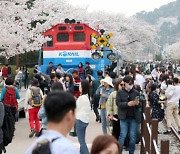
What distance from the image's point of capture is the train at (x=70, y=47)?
20234 millimetres

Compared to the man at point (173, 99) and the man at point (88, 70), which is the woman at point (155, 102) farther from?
the man at point (88, 70)

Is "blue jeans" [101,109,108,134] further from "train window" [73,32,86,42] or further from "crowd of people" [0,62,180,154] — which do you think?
"train window" [73,32,86,42]

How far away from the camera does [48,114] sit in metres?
3.35

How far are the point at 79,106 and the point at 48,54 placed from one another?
475 inches

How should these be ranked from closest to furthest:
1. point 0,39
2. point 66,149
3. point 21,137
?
1. point 66,149
2. point 21,137
3. point 0,39

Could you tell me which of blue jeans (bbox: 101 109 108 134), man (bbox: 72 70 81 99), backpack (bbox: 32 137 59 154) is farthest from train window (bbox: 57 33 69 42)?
backpack (bbox: 32 137 59 154)

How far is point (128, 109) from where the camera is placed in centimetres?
887

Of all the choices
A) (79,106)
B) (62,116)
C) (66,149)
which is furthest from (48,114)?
(79,106)

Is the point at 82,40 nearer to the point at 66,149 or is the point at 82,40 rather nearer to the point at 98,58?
the point at 98,58

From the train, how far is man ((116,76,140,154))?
10.9 m

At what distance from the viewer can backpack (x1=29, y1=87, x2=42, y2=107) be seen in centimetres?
1133

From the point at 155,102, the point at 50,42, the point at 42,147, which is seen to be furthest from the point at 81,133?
the point at 50,42

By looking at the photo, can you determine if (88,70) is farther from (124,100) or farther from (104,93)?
(124,100)

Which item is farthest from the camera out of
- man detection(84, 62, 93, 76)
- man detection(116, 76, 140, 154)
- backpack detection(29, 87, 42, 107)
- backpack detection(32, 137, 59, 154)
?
man detection(84, 62, 93, 76)
